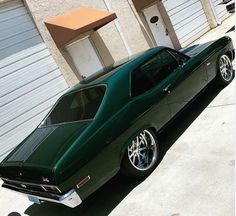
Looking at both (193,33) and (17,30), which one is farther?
(193,33)

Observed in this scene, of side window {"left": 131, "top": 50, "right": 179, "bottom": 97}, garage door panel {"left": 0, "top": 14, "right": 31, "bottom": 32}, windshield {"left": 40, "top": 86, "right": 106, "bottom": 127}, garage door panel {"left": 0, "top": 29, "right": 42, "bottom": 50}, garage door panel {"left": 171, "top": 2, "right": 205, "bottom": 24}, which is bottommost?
garage door panel {"left": 171, "top": 2, "right": 205, "bottom": 24}

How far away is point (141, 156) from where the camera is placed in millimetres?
4992

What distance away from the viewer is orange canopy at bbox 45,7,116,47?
413 inches

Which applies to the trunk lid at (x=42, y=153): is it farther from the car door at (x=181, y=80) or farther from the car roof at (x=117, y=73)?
the car door at (x=181, y=80)

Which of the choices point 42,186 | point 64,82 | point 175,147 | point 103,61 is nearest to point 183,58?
point 175,147

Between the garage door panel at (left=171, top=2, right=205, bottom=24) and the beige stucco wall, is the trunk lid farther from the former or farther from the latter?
the garage door panel at (left=171, top=2, right=205, bottom=24)

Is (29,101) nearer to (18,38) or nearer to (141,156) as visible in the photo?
(18,38)

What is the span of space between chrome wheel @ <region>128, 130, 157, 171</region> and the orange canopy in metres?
6.05

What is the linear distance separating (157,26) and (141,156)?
1109 centimetres

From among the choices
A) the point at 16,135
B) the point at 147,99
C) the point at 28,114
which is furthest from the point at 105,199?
the point at 28,114

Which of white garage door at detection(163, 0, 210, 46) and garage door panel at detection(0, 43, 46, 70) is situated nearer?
garage door panel at detection(0, 43, 46, 70)

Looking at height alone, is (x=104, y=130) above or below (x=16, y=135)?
above

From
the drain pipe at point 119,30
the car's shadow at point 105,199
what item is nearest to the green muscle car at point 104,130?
the car's shadow at point 105,199

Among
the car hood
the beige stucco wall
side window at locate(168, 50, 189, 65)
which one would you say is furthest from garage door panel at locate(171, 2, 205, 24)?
the car hood
